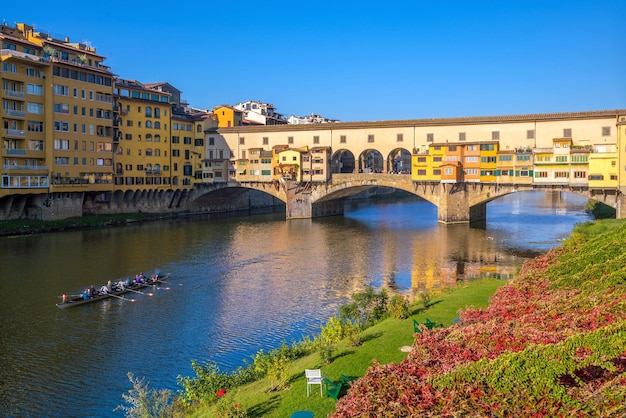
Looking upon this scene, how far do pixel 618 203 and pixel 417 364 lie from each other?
47.5 m

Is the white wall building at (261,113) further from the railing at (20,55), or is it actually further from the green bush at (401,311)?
the green bush at (401,311)

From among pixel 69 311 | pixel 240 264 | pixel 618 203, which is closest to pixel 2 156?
pixel 240 264

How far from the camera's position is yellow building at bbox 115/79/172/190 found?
65562mm

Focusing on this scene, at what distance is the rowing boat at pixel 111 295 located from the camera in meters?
27.4

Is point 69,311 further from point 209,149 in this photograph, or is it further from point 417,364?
point 209,149

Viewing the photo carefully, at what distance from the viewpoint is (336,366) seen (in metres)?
16.1

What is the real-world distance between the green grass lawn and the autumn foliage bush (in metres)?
3.07

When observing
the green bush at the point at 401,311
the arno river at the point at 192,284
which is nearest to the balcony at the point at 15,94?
the arno river at the point at 192,284

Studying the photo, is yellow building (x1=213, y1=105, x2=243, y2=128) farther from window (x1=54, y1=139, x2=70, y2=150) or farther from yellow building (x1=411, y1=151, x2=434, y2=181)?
yellow building (x1=411, y1=151, x2=434, y2=181)

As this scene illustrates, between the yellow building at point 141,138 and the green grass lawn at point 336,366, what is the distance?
5089cm

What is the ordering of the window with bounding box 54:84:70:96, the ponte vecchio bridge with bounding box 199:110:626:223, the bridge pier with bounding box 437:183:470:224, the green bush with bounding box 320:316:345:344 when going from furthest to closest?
1. the bridge pier with bounding box 437:183:470:224
2. the window with bounding box 54:84:70:96
3. the ponte vecchio bridge with bounding box 199:110:626:223
4. the green bush with bounding box 320:316:345:344

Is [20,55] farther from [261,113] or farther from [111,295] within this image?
[261,113]

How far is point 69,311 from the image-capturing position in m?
26.7

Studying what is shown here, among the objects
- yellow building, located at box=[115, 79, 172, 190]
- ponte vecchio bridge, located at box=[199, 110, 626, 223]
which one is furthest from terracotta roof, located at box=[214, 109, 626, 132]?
yellow building, located at box=[115, 79, 172, 190]
